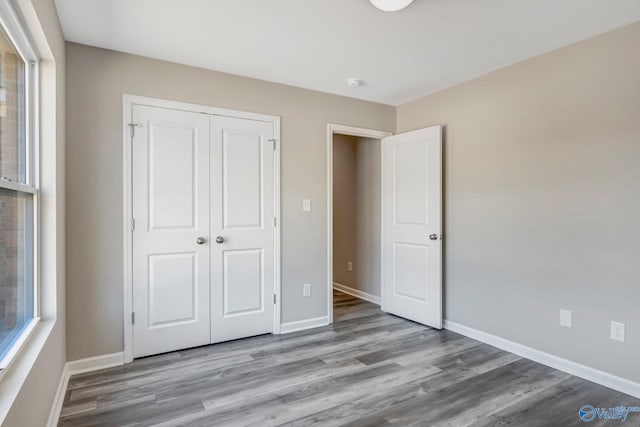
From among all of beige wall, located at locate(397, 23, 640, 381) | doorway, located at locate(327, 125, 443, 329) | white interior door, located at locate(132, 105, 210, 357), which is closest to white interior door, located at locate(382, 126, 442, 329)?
doorway, located at locate(327, 125, 443, 329)

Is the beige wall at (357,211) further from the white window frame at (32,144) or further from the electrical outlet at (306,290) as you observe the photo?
the white window frame at (32,144)

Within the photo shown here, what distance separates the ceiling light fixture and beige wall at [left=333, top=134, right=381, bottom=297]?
2.41 m

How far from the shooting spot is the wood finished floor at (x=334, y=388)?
6.61 ft

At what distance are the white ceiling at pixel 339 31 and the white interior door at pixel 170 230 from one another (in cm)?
56

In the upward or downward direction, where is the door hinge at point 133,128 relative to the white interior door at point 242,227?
upward

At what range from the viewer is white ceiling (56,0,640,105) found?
2.10m

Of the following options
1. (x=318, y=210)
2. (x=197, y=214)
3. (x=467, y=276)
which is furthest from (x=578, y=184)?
(x=197, y=214)

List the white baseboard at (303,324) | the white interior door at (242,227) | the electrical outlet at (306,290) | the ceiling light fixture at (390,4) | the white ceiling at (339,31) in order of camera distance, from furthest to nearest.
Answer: the electrical outlet at (306,290) → the white baseboard at (303,324) → the white interior door at (242,227) → the white ceiling at (339,31) → the ceiling light fixture at (390,4)

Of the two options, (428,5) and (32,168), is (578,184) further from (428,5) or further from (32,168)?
(32,168)

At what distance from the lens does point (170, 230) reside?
2867 millimetres

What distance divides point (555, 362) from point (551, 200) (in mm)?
1215

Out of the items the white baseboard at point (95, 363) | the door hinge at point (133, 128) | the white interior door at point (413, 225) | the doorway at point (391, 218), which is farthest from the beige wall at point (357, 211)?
the white baseboard at point (95, 363)

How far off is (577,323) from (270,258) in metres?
2.47

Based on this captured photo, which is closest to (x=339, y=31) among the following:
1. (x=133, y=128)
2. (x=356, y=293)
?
(x=133, y=128)
